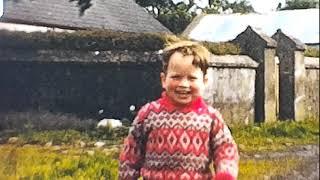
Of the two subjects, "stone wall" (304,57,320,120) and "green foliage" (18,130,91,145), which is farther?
"stone wall" (304,57,320,120)

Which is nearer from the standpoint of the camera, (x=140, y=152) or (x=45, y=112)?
(x=140, y=152)

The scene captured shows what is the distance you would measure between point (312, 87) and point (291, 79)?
0.13 m

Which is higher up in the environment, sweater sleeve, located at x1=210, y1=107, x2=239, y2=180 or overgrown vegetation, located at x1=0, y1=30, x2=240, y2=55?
overgrown vegetation, located at x1=0, y1=30, x2=240, y2=55

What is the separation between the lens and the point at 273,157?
3479mm

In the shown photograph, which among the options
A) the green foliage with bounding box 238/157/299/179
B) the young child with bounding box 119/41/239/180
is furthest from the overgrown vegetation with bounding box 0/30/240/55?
the green foliage with bounding box 238/157/299/179

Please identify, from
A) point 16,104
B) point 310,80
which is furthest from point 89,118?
point 310,80

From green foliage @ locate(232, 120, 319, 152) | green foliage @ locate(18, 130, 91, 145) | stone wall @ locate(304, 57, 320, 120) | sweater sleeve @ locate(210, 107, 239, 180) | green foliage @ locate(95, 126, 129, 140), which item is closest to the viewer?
sweater sleeve @ locate(210, 107, 239, 180)

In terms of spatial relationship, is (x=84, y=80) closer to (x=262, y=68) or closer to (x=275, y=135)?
(x=262, y=68)

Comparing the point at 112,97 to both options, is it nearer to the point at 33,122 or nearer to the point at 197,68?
the point at 33,122

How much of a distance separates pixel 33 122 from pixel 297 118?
4.37 feet

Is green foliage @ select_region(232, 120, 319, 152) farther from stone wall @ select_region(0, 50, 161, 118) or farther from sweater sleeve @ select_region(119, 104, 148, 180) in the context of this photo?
sweater sleeve @ select_region(119, 104, 148, 180)

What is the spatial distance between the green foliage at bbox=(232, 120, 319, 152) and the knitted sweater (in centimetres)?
71

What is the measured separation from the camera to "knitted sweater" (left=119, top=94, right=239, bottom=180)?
8.18 ft

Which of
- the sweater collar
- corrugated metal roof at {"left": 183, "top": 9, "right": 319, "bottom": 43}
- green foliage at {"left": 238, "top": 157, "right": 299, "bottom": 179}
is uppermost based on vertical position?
corrugated metal roof at {"left": 183, "top": 9, "right": 319, "bottom": 43}
